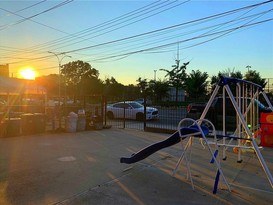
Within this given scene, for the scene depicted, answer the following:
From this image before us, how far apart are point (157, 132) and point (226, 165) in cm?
691

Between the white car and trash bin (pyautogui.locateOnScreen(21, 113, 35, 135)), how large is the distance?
7.89 meters

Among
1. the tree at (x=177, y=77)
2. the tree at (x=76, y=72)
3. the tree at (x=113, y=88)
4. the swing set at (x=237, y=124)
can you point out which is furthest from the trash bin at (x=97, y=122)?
the tree at (x=76, y=72)

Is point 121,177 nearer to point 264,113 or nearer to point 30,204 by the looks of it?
point 30,204

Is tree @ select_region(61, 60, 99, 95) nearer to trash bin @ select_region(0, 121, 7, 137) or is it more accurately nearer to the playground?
trash bin @ select_region(0, 121, 7, 137)

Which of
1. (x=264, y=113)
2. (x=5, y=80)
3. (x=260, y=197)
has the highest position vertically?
(x=5, y=80)

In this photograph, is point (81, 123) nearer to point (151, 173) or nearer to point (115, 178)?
point (151, 173)

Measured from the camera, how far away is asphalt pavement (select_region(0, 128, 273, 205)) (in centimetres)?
488

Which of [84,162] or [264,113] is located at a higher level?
[264,113]

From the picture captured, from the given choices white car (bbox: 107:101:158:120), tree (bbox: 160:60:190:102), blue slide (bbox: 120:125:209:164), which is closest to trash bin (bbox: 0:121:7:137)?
blue slide (bbox: 120:125:209:164)

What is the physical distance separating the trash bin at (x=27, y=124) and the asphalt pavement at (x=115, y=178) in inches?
144

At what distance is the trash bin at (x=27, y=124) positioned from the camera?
1299 cm

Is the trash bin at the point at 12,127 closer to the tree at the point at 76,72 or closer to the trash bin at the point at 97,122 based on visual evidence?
the trash bin at the point at 97,122

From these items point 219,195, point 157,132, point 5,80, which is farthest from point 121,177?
point 5,80

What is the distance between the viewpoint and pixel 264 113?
324 inches
